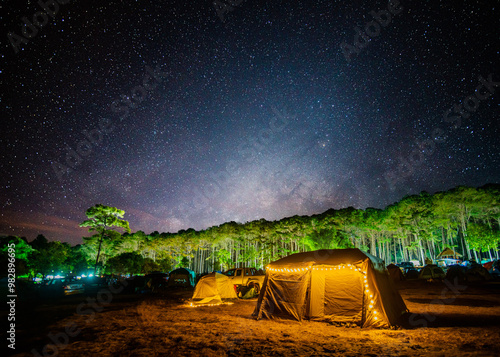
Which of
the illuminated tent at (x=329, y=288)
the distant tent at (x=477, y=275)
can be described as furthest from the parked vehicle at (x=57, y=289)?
the distant tent at (x=477, y=275)

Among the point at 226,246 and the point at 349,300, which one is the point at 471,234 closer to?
the point at 349,300

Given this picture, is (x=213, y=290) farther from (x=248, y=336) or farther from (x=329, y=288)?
(x=248, y=336)

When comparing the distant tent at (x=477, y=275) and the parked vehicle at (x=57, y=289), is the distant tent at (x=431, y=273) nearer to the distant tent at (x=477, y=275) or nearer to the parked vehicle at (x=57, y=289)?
the distant tent at (x=477, y=275)

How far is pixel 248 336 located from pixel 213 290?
→ 8264 mm

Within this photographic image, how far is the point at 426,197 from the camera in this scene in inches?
1519

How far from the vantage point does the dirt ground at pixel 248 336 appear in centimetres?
593

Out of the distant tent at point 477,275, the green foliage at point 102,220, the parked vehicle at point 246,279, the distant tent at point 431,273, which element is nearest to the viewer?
the parked vehicle at point 246,279

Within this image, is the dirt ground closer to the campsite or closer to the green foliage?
the campsite

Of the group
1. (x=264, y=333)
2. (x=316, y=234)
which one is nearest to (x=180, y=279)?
(x=264, y=333)

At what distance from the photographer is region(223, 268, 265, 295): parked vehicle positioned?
16.8 metres

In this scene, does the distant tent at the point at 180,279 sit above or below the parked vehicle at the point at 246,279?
below

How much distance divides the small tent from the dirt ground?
4.07 metres

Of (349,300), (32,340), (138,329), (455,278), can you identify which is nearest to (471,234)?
(455,278)

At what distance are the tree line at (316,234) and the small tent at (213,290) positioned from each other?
887 inches
